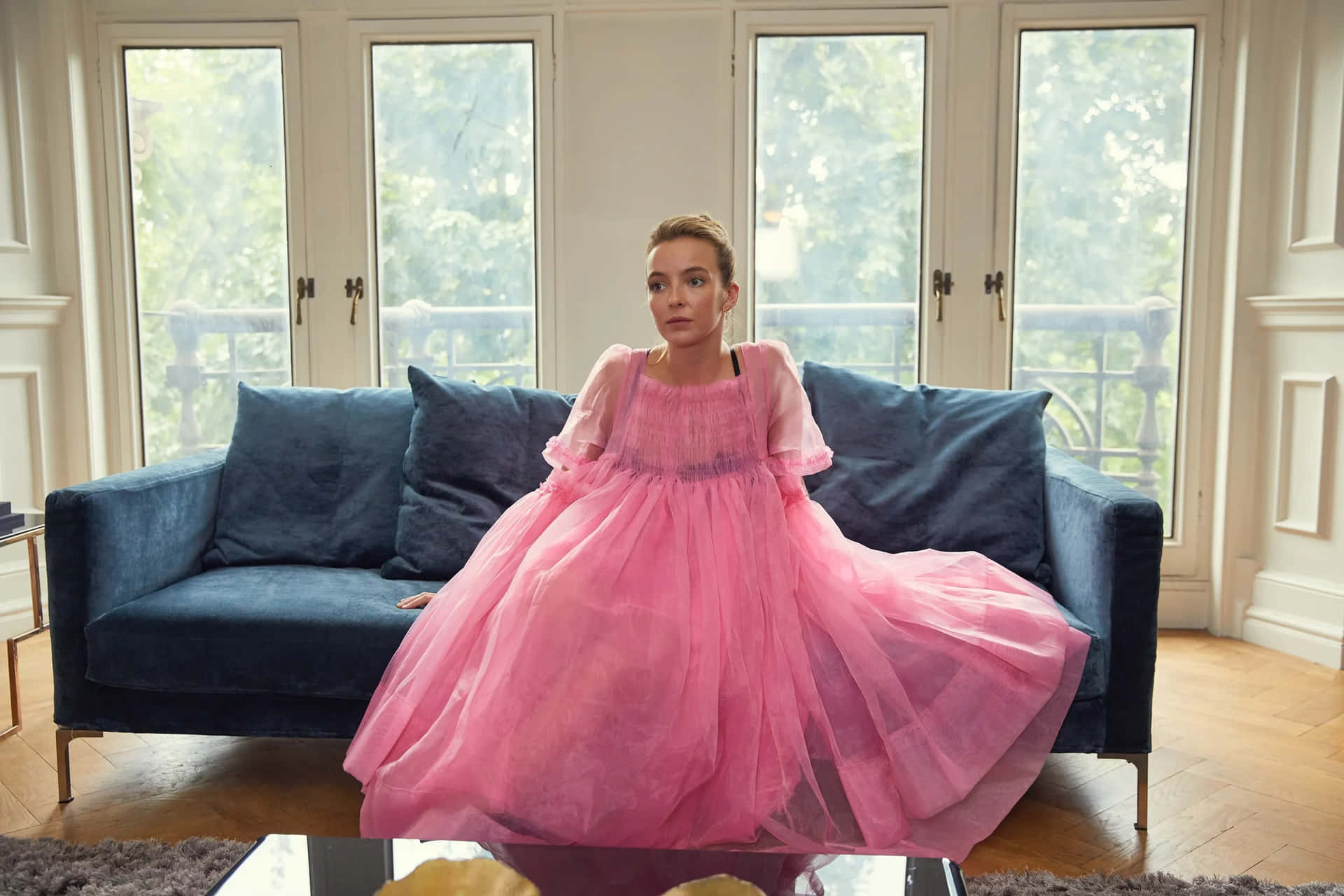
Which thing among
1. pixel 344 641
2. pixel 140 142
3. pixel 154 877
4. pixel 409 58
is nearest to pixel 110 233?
pixel 140 142

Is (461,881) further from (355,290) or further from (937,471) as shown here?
(355,290)

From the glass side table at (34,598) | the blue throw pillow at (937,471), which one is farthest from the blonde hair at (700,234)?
the glass side table at (34,598)

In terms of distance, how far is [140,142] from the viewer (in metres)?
3.82

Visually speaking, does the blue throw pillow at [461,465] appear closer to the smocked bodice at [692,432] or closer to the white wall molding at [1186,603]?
the smocked bodice at [692,432]

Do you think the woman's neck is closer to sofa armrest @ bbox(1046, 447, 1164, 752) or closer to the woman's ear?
the woman's ear

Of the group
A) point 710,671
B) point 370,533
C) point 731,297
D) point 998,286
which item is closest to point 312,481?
point 370,533

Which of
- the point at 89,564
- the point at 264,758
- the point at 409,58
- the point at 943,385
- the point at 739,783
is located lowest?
the point at 264,758

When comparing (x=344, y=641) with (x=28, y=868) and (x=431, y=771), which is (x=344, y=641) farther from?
(x=28, y=868)

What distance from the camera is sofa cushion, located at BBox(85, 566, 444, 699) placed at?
89.3 inches

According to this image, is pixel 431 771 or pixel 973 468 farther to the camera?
pixel 973 468

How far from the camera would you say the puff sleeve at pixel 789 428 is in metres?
2.27

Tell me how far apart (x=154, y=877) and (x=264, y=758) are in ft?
2.13

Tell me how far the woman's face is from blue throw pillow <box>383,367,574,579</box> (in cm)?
68

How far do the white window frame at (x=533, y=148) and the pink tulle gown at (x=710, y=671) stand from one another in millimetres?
1511
